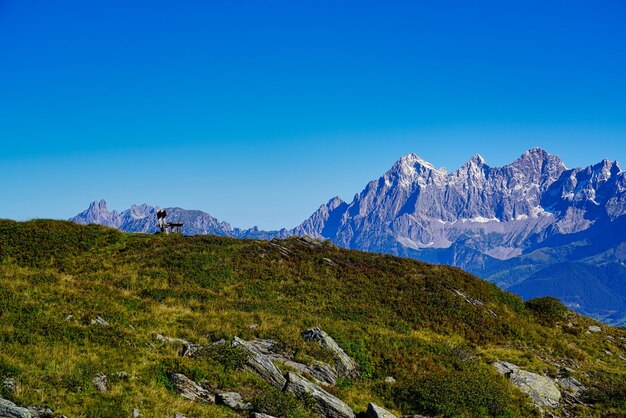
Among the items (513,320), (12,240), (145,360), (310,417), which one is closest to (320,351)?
(310,417)

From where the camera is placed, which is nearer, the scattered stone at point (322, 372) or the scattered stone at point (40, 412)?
the scattered stone at point (40, 412)

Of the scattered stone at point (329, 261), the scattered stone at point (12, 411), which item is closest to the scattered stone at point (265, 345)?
the scattered stone at point (12, 411)

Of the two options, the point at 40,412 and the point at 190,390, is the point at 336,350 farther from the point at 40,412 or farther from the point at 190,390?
the point at 40,412

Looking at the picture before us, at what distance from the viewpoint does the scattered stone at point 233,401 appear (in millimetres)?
16312

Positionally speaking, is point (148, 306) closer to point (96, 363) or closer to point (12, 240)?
point (96, 363)

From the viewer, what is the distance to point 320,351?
23438 mm

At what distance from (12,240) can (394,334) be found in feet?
109

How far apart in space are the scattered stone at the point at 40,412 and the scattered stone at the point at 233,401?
537 cm

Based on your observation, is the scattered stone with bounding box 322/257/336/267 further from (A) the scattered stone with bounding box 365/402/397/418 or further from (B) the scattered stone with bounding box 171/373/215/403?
(B) the scattered stone with bounding box 171/373/215/403

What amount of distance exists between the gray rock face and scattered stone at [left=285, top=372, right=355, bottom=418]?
11449mm

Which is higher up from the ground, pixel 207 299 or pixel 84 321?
pixel 207 299

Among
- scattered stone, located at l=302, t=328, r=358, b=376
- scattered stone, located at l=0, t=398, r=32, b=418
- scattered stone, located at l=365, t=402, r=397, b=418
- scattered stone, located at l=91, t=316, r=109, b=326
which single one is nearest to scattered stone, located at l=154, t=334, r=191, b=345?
scattered stone, located at l=91, t=316, r=109, b=326

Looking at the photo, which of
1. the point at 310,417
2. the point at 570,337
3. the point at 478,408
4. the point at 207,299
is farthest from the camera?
the point at 570,337

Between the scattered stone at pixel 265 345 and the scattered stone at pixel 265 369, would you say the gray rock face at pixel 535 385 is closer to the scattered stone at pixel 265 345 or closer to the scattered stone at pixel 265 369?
the scattered stone at pixel 265 345
